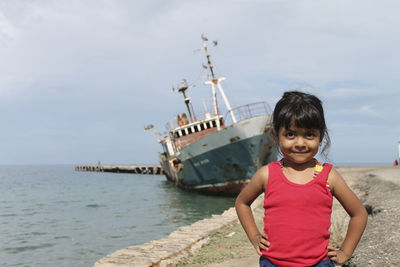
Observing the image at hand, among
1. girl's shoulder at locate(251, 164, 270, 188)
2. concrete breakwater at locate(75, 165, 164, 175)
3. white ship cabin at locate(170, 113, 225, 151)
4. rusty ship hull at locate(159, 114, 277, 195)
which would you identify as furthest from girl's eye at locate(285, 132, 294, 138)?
concrete breakwater at locate(75, 165, 164, 175)

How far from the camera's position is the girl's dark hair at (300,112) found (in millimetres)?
1864

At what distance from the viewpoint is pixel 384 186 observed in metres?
9.35

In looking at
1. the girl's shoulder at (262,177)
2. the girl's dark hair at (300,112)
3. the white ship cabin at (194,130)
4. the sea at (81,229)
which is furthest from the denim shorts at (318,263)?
the white ship cabin at (194,130)

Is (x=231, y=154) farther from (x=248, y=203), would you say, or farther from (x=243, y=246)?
(x=248, y=203)

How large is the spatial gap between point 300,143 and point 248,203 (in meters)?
0.50

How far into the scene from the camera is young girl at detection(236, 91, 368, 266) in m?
1.83

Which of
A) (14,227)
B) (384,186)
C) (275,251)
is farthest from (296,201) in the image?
(14,227)

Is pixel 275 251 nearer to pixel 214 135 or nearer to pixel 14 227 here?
pixel 14 227

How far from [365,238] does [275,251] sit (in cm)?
318

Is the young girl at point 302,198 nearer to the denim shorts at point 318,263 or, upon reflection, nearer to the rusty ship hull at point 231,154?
the denim shorts at point 318,263

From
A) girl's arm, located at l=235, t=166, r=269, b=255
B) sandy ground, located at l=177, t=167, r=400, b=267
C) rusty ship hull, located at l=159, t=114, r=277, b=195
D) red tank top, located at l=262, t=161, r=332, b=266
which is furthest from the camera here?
rusty ship hull, located at l=159, t=114, r=277, b=195

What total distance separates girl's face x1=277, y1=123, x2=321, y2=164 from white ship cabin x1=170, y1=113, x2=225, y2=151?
20775 millimetres

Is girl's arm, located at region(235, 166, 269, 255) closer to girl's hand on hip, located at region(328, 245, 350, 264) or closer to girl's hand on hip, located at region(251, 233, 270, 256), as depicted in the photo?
girl's hand on hip, located at region(251, 233, 270, 256)

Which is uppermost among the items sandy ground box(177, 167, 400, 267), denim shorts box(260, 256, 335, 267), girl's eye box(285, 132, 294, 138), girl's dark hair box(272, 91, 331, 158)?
girl's dark hair box(272, 91, 331, 158)
